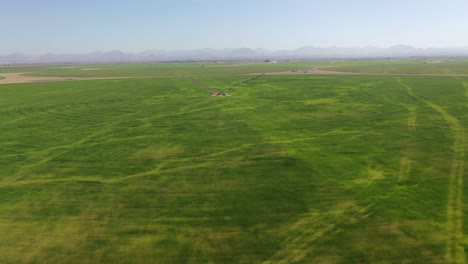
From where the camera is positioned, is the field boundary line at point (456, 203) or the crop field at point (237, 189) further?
the crop field at point (237, 189)

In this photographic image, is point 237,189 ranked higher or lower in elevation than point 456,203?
higher

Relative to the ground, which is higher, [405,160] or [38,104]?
[38,104]

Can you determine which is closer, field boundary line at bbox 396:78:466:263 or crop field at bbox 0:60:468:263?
field boundary line at bbox 396:78:466:263

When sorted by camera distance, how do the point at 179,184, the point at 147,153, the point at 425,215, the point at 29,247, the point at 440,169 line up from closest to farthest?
the point at 29,247 < the point at 425,215 < the point at 179,184 < the point at 440,169 < the point at 147,153

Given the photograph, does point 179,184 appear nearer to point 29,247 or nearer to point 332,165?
point 29,247

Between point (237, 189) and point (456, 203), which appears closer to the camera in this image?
point (456, 203)

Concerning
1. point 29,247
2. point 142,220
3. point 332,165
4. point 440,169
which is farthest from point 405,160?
point 29,247

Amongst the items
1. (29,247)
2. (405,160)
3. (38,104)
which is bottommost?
(29,247)

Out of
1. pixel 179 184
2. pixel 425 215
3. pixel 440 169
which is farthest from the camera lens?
pixel 440 169
